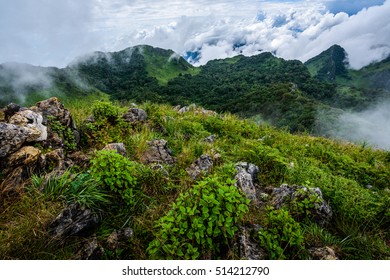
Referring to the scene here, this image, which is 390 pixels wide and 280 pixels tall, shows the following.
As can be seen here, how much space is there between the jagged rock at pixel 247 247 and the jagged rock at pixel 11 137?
4.67 m

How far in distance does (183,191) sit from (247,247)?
1.93m

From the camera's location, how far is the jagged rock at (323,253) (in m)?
3.99

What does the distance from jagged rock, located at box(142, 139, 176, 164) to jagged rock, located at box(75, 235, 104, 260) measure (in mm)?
2923

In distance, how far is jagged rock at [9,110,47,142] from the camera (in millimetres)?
5676

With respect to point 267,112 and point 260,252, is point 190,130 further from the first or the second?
point 267,112

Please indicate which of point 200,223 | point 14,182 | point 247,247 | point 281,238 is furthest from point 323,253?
point 14,182

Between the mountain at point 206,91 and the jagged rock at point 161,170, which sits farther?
the mountain at point 206,91

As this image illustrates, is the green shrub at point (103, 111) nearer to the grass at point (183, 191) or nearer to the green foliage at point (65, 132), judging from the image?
the grass at point (183, 191)

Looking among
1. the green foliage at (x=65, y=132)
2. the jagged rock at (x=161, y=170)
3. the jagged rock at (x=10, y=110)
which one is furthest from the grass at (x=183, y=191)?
the jagged rock at (x=10, y=110)

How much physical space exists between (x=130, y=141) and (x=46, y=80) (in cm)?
14535

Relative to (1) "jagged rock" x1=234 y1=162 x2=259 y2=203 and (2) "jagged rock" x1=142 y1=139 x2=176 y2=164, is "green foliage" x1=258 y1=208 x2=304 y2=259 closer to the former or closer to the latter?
(1) "jagged rock" x1=234 y1=162 x2=259 y2=203

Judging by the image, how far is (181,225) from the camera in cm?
355

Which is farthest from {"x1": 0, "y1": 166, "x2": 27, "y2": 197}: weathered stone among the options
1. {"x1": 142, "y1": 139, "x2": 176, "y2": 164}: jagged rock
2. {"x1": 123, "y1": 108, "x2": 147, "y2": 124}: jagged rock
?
{"x1": 123, "y1": 108, "x2": 147, "y2": 124}: jagged rock

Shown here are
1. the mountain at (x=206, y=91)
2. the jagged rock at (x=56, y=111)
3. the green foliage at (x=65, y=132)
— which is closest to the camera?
the green foliage at (x=65, y=132)
